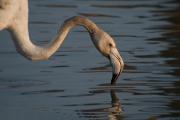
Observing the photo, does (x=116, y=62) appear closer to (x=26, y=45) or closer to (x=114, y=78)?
(x=114, y=78)

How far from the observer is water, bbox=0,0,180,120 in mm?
11117

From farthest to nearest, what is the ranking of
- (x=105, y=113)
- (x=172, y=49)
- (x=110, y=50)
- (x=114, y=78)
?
(x=172, y=49)
(x=114, y=78)
(x=110, y=50)
(x=105, y=113)

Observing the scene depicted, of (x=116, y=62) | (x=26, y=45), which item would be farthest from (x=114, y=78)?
(x=26, y=45)

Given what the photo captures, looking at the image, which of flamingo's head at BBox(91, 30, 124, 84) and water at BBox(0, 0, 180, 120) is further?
flamingo's head at BBox(91, 30, 124, 84)

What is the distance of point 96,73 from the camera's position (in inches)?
512

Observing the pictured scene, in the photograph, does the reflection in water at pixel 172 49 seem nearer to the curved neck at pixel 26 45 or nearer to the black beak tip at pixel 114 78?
the black beak tip at pixel 114 78

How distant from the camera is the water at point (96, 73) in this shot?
11117 mm

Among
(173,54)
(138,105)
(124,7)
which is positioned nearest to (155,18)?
(124,7)

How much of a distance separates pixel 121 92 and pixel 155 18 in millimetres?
5226

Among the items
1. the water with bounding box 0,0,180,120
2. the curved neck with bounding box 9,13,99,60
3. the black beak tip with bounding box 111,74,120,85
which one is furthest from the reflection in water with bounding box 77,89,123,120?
the curved neck with bounding box 9,13,99,60

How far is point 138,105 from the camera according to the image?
446 inches

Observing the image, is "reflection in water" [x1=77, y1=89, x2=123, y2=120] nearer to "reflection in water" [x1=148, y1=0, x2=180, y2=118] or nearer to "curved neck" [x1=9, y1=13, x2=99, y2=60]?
"reflection in water" [x1=148, y1=0, x2=180, y2=118]

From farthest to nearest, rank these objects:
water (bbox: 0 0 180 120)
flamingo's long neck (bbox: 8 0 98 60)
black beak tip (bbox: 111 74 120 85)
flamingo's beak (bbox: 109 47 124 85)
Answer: black beak tip (bbox: 111 74 120 85), flamingo's beak (bbox: 109 47 124 85), flamingo's long neck (bbox: 8 0 98 60), water (bbox: 0 0 180 120)

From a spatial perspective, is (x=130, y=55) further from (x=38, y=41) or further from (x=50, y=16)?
(x=50, y=16)
